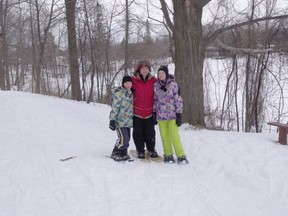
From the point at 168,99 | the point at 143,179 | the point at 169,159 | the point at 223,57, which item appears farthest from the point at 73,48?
the point at 143,179

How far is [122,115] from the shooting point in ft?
17.5

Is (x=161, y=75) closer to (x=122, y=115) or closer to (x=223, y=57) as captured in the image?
(x=122, y=115)

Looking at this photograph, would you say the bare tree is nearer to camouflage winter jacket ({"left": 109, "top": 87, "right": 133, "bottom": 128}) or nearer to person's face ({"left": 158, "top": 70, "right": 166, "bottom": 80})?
person's face ({"left": 158, "top": 70, "right": 166, "bottom": 80})

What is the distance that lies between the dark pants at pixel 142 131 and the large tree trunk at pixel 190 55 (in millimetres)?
2630

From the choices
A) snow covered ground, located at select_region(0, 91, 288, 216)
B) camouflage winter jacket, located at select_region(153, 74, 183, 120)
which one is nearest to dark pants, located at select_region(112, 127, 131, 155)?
snow covered ground, located at select_region(0, 91, 288, 216)

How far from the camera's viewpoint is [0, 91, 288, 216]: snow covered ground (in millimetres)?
3832

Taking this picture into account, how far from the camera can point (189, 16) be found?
7.73 meters

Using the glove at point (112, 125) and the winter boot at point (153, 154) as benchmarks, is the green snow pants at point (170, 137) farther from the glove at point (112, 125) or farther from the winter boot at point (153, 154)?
the glove at point (112, 125)

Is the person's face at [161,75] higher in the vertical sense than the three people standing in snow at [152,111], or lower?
higher

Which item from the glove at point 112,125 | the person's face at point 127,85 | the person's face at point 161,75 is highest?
the person's face at point 161,75

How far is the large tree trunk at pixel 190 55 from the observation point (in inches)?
306

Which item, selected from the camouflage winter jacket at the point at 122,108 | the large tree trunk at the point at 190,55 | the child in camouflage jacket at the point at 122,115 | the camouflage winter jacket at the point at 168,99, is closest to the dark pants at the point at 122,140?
the child in camouflage jacket at the point at 122,115

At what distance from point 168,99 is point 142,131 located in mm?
734

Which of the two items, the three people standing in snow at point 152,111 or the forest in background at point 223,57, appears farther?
the forest in background at point 223,57
